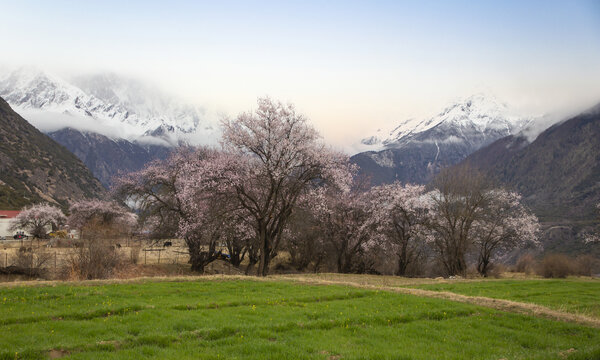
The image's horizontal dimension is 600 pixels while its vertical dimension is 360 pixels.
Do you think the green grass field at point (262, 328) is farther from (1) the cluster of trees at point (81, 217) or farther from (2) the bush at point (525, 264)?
(1) the cluster of trees at point (81, 217)

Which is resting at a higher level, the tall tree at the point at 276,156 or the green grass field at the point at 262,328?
the tall tree at the point at 276,156

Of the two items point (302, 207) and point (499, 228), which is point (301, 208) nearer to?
point (302, 207)

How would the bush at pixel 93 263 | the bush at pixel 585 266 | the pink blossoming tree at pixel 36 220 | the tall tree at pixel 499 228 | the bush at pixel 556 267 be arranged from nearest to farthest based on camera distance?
the bush at pixel 93 263 → the bush at pixel 556 267 → the tall tree at pixel 499 228 → the bush at pixel 585 266 → the pink blossoming tree at pixel 36 220

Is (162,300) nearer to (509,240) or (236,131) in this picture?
(236,131)

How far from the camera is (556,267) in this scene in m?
42.1

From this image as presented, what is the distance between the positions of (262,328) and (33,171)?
558 feet

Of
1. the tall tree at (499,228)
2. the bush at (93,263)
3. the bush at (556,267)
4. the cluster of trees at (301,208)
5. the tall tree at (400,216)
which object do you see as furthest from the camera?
the tall tree at (499,228)

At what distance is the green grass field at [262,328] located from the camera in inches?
341

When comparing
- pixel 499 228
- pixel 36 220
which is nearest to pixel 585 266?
pixel 499 228

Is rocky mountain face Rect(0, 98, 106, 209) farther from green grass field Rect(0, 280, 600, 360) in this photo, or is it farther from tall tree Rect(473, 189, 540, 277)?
green grass field Rect(0, 280, 600, 360)

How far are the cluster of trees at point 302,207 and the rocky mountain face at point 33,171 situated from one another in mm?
105976

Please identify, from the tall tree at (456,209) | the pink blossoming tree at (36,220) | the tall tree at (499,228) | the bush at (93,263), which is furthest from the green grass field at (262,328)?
the pink blossoming tree at (36,220)

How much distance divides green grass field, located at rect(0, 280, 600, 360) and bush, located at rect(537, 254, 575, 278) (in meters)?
34.0

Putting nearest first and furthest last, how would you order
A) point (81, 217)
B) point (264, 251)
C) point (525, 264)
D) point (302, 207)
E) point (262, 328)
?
point (262, 328) → point (264, 251) → point (302, 207) → point (525, 264) → point (81, 217)
